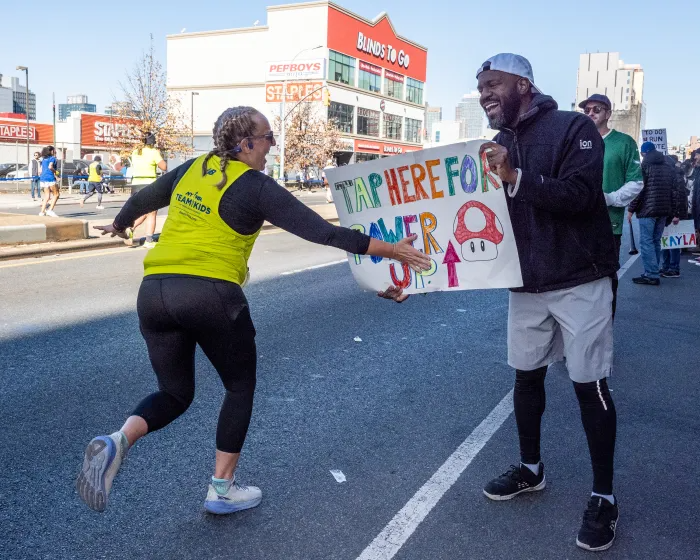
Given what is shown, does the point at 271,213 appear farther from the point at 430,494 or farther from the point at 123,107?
the point at 123,107

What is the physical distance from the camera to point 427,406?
4879 millimetres

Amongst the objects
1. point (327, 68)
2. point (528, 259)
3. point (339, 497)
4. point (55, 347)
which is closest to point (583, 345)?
point (528, 259)

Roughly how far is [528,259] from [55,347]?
4.35 m

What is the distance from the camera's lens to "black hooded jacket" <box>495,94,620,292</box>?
298 centimetres

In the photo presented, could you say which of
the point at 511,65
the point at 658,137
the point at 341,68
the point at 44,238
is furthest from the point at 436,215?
the point at 341,68

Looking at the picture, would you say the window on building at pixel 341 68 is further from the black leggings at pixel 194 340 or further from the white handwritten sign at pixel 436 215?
the black leggings at pixel 194 340

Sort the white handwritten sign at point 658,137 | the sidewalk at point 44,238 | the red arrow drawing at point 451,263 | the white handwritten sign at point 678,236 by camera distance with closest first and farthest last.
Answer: the red arrow drawing at point 451,263, the white handwritten sign at point 678,236, the sidewalk at point 44,238, the white handwritten sign at point 658,137

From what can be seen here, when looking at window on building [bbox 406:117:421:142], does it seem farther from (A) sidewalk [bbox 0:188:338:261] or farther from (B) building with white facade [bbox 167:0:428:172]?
(A) sidewalk [bbox 0:188:338:261]

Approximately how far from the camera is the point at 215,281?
3.02m

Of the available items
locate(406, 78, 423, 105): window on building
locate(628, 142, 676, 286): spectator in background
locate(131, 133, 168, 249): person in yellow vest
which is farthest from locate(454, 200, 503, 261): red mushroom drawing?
locate(406, 78, 423, 105): window on building

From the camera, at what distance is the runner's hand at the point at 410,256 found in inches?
129

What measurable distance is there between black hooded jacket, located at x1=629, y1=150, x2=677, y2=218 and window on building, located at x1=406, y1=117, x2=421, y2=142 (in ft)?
235

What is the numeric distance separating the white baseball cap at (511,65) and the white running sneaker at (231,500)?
2.17m

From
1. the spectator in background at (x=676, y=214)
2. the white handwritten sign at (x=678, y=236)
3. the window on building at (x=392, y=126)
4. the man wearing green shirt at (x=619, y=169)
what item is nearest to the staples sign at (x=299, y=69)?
the window on building at (x=392, y=126)
